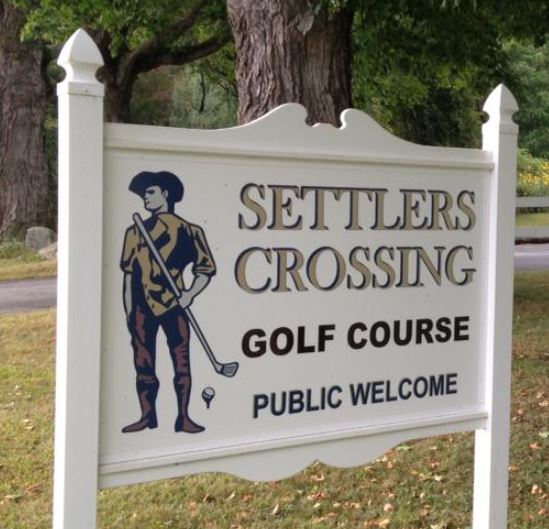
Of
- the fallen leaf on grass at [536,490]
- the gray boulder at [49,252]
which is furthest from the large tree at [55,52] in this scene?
the fallen leaf on grass at [536,490]

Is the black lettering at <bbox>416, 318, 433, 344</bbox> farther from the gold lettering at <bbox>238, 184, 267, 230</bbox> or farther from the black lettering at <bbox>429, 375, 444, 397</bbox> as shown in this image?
the gold lettering at <bbox>238, 184, 267, 230</bbox>

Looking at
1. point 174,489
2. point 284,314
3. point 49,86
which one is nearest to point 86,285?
point 284,314

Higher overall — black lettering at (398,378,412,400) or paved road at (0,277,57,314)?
black lettering at (398,378,412,400)

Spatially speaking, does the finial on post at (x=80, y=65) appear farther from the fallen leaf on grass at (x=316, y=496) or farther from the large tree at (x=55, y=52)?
the large tree at (x=55, y=52)

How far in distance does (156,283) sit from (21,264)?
1443 centimetres

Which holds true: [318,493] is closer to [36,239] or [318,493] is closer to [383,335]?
[383,335]

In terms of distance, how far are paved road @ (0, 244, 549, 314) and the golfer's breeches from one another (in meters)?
8.71

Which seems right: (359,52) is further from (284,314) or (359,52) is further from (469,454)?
(284,314)

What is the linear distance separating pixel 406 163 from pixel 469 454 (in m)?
2.58

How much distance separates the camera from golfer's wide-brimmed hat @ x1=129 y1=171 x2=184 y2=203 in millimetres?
2393

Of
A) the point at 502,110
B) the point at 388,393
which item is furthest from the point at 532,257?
the point at 388,393

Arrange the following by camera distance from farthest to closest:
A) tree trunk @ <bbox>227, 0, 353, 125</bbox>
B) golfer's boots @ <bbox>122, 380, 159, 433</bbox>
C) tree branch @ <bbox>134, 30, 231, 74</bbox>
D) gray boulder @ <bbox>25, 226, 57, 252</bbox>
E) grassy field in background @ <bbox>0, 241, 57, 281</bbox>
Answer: gray boulder @ <bbox>25, 226, 57, 252</bbox> < tree branch @ <bbox>134, 30, 231, 74</bbox> < grassy field in background @ <bbox>0, 241, 57, 281</bbox> < tree trunk @ <bbox>227, 0, 353, 125</bbox> < golfer's boots @ <bbox>122, 380, 159, 433</bbox>

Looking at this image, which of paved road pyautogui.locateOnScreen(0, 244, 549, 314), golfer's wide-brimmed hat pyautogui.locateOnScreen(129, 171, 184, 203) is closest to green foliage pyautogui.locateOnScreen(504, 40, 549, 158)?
paved road pyautogui.locateOnScreen(0, 244, 549, 314)

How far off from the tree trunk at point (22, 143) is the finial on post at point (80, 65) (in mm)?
17139
